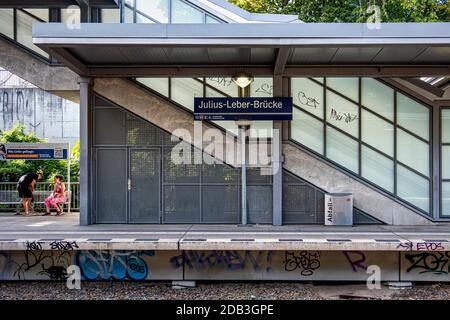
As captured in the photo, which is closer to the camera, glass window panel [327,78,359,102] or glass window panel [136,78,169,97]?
glass window panel [327,78,359,102]

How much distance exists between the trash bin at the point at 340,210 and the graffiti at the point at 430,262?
80.9 inches

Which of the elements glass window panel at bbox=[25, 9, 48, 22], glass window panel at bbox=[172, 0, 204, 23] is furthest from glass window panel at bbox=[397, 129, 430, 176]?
glass window panel at bbox=[25, 9, 48, 22]

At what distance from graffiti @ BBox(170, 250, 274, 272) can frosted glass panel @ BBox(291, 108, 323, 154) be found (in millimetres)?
3511

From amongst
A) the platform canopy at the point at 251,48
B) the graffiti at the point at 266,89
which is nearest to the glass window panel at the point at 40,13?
the platform canopy at the point at 251,48

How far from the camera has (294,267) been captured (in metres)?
8.16

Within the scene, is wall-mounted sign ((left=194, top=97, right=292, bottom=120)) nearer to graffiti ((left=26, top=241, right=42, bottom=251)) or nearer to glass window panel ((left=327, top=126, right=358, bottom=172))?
glass window panel ((left=327, top=126, right=358, bottom=172))

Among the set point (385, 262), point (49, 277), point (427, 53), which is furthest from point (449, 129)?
point (49, 277)

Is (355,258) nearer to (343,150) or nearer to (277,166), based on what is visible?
(277,166)

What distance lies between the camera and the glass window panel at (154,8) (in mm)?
11039

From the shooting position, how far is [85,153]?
1017cm

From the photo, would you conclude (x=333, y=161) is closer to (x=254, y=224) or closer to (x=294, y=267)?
(x=254, y=224)

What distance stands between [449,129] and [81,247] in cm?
936

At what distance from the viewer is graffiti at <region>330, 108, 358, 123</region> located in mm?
10438

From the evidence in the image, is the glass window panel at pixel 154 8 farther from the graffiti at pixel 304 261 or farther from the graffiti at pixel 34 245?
the graffiti at pixel 304 261
